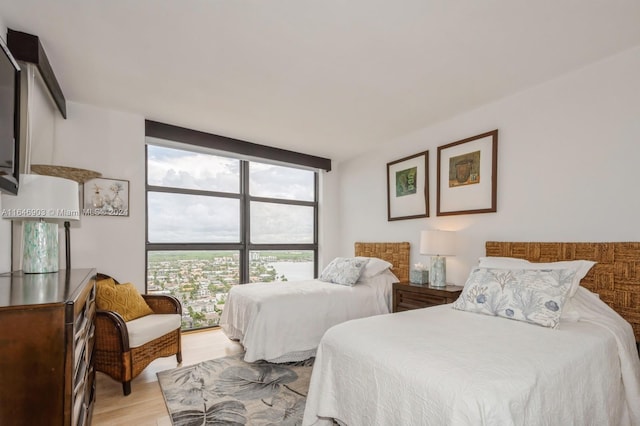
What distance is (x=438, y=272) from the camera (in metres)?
3.21

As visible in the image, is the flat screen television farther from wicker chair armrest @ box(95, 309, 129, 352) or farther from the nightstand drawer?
the nightstand drawer

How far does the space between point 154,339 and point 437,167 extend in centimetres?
320

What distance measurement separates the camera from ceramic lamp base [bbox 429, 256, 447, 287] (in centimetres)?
320

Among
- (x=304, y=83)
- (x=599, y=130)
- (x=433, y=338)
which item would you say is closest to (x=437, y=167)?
(x=599, y=130)

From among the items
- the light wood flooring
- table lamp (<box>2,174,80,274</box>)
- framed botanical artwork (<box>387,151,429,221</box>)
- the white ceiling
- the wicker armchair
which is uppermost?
the white ceiling

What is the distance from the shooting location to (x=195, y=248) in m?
3.99

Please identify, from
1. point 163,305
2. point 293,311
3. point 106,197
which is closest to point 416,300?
point 293,311

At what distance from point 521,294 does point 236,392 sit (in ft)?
6.86

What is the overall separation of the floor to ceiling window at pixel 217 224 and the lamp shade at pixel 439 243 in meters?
2.25

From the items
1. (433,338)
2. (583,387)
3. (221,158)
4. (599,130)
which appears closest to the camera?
(583,387)

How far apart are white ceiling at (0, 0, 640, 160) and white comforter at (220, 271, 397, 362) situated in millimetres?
1814

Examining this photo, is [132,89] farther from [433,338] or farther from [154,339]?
[433,338]

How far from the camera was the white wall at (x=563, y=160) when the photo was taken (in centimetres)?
223

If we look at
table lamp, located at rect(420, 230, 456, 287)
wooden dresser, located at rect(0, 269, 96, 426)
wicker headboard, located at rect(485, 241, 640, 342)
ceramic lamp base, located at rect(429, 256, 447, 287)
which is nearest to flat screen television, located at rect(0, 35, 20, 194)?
wooden dresser, located at rect(0, 269, 96, 426)
